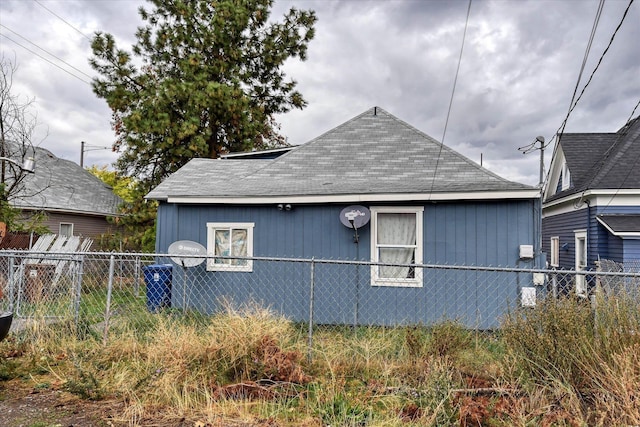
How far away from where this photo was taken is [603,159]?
45.0ft

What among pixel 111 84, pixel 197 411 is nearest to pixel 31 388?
pixel 197 411

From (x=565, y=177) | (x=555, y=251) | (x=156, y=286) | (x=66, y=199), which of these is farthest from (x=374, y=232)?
(x=66, y=199)

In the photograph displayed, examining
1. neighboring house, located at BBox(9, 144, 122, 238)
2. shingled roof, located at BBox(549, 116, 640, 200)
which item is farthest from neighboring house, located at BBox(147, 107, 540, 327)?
neighboring house, located at BBox(9, 144, 122, 238)

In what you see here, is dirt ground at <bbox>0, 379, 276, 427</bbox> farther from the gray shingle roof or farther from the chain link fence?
the gray shingle roof

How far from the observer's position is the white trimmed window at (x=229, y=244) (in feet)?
26.3

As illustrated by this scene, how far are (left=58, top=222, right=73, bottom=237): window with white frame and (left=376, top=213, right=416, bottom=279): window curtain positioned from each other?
47.5ft

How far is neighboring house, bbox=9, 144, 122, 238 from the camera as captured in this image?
15359 millimetres

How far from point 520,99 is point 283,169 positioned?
6657mm

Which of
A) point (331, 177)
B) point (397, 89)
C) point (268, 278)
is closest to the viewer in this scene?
point (268, 278)

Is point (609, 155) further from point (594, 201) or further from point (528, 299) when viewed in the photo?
point (528, 299)

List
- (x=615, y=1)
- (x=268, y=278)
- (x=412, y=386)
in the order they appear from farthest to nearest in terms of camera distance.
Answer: (x=268, y=278), (x=615, y=1), (x=412, y=386)

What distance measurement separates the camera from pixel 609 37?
5.67m

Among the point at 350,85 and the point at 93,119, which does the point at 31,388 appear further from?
the point at 93,119

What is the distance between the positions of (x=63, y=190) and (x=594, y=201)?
20.1 m
